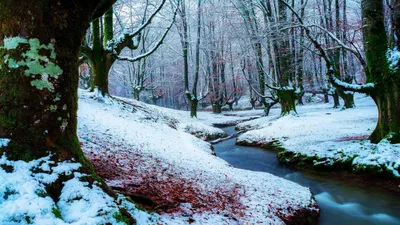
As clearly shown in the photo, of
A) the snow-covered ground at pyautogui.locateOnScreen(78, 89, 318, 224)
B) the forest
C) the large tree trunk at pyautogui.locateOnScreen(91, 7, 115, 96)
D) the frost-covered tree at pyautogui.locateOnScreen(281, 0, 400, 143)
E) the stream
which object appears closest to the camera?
the forest

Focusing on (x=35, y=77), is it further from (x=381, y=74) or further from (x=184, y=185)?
(x=381, y=74)

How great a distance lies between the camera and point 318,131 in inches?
429

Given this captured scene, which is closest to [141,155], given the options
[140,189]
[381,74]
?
A: [140,189]

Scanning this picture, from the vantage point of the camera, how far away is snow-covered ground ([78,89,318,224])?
3.29 metres

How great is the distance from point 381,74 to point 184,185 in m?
6.22

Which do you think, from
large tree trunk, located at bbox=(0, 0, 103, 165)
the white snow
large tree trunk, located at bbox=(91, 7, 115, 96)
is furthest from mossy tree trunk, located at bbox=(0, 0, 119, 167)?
large tree trunk, located at bbox=(91, 7, 115, 96)

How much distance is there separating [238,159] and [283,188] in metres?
4.55

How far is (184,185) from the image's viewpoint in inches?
173

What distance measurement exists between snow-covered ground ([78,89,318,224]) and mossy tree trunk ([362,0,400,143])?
3406 mm

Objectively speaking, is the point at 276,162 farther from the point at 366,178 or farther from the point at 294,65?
the point at 294,65

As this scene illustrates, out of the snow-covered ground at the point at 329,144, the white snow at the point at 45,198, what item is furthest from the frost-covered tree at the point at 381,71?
the white snow at the point at 45,198

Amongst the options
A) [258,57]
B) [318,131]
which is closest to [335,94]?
[258,57]

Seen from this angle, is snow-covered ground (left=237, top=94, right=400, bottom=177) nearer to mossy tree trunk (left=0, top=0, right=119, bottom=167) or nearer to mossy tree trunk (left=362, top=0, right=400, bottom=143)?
mossy tree trunk (left=362, top=0, right=400, bottom=143)

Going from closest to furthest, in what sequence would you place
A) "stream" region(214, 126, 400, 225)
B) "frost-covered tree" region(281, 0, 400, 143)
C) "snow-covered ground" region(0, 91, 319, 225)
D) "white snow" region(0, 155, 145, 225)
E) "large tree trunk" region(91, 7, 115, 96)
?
"white snow" region(0, 155, 145, 225)
"snow-covered ground" region(0, 91, 319, 225)
"stream" region(214, 126, 400, 225)
"frost-covered tree" region(281, 0, 400, 143)
"large tree trunk" region(91, 7, 115, 96)
